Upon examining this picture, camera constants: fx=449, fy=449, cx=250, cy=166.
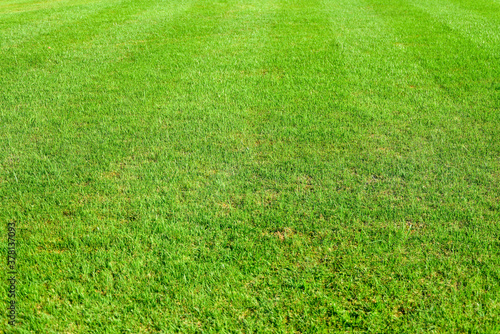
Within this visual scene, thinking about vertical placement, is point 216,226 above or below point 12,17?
below

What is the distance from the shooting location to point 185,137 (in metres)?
5.25

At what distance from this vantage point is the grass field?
10.0ft

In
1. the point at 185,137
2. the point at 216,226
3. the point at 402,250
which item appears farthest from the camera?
the point at 185,137

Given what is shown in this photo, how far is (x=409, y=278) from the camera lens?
10.6ft

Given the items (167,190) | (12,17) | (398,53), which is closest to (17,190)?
(167,190)

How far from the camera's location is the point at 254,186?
431cm

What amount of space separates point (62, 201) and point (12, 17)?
963 centimetres

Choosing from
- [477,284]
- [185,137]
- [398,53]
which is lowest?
[477,284]

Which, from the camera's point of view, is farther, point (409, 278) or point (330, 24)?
point (330, 24)

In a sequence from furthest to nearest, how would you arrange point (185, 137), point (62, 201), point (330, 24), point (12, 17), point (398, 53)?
point (12, 17) < point (330, 24) < point (398, 53) < point (185, 137) < point (62, 201)

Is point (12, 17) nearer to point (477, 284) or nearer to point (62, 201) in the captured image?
point (62, 201)

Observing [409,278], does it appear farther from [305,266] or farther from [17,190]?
[17,190]

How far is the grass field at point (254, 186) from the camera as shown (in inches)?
120

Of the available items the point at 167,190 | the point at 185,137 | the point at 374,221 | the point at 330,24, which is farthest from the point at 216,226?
the point at 330,24
